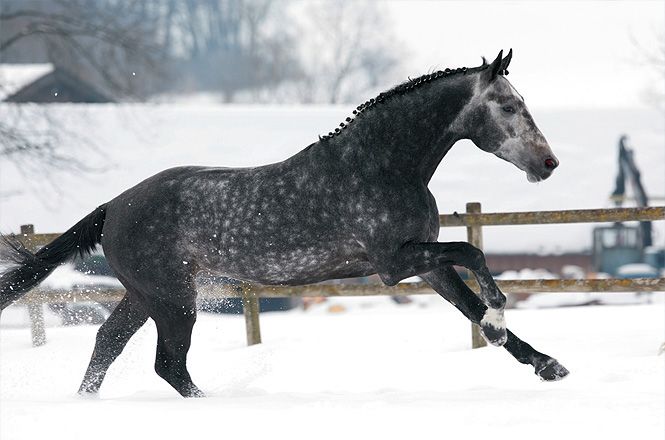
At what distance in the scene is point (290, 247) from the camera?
210 inches

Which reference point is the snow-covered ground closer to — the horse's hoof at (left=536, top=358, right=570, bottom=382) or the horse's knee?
the horse's hoof at (left=536, top=358, right=570, bottom=382)

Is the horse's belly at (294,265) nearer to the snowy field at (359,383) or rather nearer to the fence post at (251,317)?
the snowy field at (359,383)

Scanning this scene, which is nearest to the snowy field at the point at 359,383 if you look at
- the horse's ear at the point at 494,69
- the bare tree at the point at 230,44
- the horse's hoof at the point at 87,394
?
the horse's hoof at the point at 87,394

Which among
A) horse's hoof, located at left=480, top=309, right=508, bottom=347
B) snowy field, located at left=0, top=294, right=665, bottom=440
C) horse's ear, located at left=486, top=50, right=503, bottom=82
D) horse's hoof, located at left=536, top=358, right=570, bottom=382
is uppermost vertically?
horse's ear, located at left=486, top=50, right=503, bottom=82

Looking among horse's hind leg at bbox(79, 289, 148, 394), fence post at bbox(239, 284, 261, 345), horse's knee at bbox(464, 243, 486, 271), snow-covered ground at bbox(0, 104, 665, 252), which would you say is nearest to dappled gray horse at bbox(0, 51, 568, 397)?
horse's knee at bbox(464, 243, 486, 271)

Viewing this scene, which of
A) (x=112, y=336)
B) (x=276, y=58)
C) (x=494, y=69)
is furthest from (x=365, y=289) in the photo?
(x=276, y=58)

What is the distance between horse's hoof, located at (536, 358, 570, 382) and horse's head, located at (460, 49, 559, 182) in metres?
0.94

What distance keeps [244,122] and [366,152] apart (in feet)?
59.4

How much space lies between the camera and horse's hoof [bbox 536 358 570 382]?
198 inches

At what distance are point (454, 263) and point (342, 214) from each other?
25.9 inches

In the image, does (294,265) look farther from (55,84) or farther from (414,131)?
(55,84)

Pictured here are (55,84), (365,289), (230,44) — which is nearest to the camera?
(365,289)

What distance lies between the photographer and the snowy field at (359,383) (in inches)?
→ 182

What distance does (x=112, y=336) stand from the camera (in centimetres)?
615
